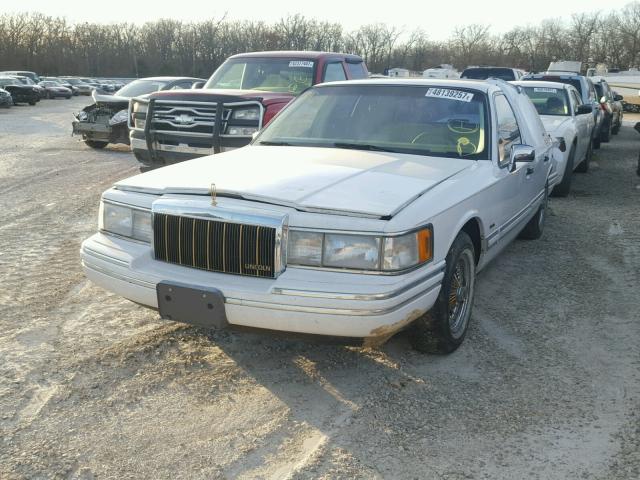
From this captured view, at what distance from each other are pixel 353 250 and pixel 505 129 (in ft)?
7.91

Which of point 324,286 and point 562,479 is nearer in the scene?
point 562,479

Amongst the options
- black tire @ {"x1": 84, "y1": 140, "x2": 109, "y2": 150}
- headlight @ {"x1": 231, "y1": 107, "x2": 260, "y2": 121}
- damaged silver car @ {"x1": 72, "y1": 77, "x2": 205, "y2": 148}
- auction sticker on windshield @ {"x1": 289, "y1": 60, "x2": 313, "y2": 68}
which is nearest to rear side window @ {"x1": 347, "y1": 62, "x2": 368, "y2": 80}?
auction sticker on windshield @ {"x1": 289, "y1": 60, "x2": 313, "y2": 68}

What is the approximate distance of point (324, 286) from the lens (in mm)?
3236

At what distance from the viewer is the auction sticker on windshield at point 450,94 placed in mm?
4871

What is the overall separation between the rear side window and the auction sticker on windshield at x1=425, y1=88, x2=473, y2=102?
5191 millimetres

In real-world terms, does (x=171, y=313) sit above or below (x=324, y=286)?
below

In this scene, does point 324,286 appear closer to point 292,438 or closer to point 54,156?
point 292,438

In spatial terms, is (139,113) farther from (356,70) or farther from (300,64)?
(356,70)

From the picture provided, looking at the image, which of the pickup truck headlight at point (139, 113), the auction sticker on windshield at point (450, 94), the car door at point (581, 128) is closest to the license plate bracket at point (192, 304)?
the auction sticker on windshield at point (450, 94)

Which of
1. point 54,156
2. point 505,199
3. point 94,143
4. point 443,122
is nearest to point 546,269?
point 505,199

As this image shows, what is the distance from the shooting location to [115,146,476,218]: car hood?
11.2 ft

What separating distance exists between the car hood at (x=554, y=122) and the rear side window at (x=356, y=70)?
2862 mm

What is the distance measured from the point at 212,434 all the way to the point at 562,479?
158 centimetres

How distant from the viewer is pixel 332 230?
3.30m
